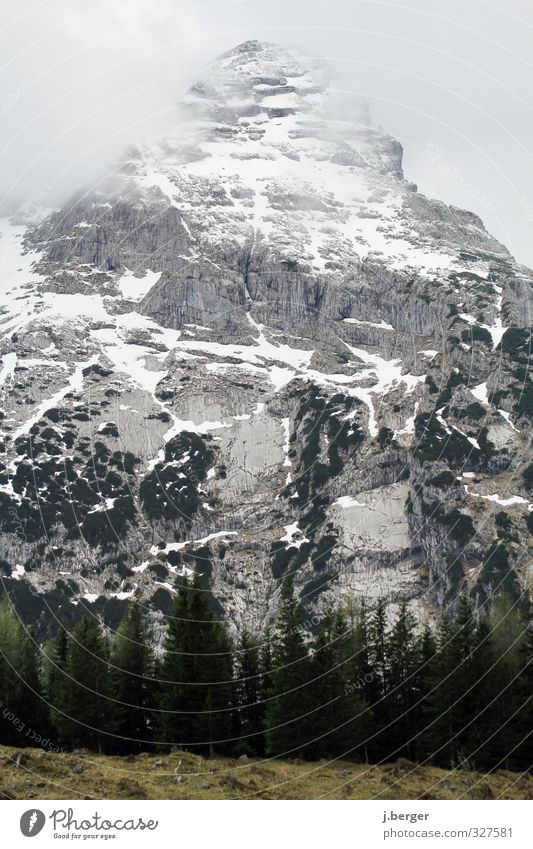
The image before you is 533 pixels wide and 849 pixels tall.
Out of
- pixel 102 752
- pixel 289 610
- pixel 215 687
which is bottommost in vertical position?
pixel 102 752

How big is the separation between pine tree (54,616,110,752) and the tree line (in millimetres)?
92

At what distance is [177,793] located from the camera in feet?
166

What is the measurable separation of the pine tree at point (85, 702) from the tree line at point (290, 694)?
9 centimetres

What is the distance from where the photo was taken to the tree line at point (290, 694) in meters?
67.9

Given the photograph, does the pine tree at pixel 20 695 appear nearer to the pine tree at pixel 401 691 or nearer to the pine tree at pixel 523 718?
the pine tree at pixel 401 691

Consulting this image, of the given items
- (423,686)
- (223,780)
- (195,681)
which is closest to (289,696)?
(195,681)

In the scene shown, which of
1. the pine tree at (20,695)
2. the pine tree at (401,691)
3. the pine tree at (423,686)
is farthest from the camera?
the pine tree at (20,695)

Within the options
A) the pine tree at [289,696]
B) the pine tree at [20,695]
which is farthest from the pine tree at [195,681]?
the pine tree at [20,695]

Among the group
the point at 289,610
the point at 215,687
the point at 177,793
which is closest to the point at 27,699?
the point at 215,687

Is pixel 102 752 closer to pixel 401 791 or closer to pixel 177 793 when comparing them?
pixel 177 793

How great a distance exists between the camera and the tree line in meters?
67.9

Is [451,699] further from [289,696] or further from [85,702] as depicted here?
[85,702]
